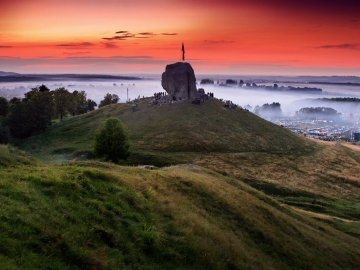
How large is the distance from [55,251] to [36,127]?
417 ft

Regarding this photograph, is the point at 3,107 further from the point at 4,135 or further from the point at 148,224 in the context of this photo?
the point at 148,224

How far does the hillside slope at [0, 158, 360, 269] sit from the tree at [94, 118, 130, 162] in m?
45.3

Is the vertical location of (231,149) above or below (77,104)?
below

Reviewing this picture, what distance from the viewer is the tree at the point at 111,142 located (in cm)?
8894

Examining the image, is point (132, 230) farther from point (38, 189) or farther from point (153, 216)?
point (38, 189)

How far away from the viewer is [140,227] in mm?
27547

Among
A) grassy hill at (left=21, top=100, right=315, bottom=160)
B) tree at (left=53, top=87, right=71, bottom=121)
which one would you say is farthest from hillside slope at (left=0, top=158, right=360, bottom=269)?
tree at (left=53, top=87, right=71, bottom=121)

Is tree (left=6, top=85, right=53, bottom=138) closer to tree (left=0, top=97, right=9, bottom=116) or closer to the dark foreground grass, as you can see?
tree (left=0, top=97, right=9, bottom=116)

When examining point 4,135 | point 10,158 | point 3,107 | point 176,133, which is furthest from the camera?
point 3,107

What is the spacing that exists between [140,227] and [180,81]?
118056 mm

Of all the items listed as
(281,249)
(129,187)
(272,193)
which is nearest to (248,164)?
(272,193)

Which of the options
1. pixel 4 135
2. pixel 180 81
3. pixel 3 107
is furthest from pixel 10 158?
pixel 3 107

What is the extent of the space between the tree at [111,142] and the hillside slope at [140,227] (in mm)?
45313

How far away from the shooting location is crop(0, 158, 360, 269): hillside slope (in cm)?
2216
